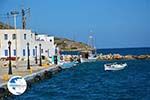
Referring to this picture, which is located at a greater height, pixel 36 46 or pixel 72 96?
pixel 36 46

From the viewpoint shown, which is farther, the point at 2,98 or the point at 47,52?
the point at 47,52

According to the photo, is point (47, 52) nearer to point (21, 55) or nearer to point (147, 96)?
point (21, 55)

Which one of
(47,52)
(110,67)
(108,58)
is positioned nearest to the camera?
(110,67)

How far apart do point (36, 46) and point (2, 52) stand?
728 cm

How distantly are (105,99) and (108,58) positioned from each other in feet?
335

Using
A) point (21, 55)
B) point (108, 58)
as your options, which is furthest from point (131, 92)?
point (108, 58)

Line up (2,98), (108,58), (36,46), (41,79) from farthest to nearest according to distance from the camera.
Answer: (108,58) → (36,46) → (41,79) → (2,98)

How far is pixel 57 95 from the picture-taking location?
148 feet

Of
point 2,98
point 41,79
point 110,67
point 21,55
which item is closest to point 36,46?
point 21,55

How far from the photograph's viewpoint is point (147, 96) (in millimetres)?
43719
